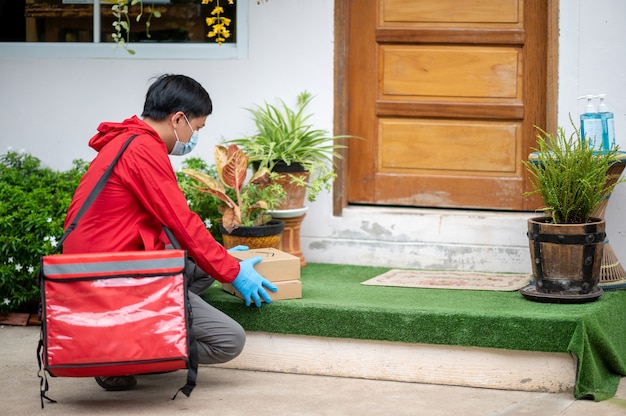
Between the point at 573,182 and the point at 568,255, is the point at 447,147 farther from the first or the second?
the point at 568,255

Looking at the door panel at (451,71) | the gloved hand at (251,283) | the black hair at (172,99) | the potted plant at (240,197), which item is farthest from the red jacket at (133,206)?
the door panel at (451,71)

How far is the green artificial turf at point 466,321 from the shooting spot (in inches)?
162

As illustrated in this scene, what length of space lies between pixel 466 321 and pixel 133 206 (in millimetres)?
1526

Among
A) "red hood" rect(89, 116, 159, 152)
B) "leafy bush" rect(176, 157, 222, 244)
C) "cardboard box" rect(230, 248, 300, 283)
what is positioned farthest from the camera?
"leafy bush" rect(176, 157, 222, 244)

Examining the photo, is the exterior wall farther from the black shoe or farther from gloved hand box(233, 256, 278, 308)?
the black shoe

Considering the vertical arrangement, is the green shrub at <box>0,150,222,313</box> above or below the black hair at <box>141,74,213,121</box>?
below

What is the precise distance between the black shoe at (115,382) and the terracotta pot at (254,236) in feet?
3.58

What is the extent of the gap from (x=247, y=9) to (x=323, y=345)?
2296 mm

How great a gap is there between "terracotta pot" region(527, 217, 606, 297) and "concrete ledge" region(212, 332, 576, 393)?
0.40 meters

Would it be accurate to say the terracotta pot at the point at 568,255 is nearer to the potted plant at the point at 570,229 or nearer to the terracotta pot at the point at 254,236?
the potted plant at the point at 570,229

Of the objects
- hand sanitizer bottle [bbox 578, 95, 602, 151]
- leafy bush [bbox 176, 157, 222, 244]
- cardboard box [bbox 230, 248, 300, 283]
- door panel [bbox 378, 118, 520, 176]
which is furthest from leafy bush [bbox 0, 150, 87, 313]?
hand sanitizer bottle [bbox 578, 95, 602, 151]

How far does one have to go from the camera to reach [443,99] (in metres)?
5.66

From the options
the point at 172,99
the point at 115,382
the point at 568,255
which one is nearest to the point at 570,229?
the point at 568,255

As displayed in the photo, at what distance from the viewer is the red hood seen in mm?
4027
